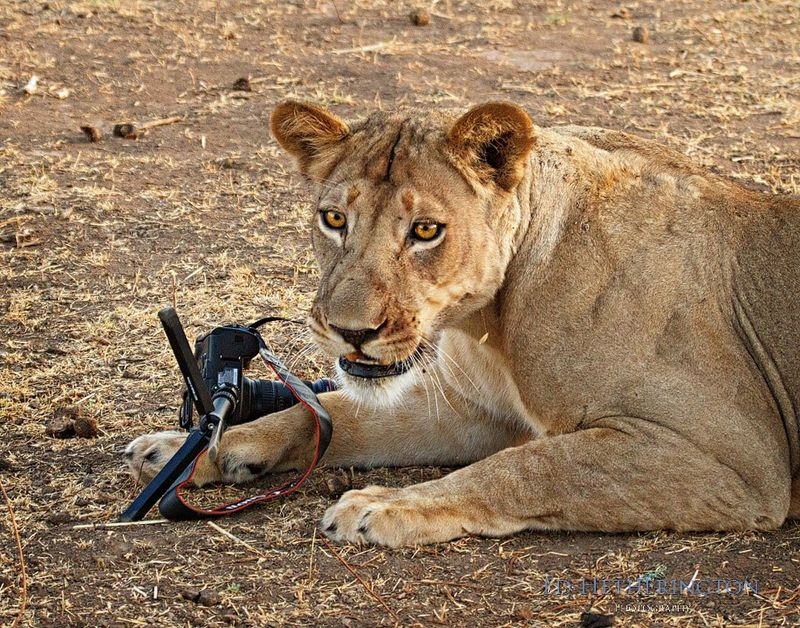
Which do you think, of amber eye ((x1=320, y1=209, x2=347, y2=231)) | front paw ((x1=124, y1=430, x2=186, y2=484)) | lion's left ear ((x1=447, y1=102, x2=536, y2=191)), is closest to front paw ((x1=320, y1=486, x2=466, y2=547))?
front paw ((x1=124, y1=430, x2=186, y2=484))

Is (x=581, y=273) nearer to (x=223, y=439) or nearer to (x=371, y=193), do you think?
(x=371, y=193)

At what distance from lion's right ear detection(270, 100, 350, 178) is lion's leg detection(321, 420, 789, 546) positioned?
1.07 m

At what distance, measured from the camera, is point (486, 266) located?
3.69 metres

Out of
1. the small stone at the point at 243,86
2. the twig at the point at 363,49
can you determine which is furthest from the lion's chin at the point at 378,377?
the twig at the point at 363,49

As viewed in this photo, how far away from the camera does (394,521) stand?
3.50 m

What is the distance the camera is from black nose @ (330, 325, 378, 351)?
3445 mm

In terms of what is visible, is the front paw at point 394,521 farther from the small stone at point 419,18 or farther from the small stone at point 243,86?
the small stone at point 419,18

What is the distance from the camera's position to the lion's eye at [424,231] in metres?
3.57

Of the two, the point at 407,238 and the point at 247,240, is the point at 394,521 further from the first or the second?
the point at 247,240

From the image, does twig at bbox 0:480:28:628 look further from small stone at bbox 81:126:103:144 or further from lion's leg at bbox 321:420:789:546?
small stone at bbox 81:126:103:144

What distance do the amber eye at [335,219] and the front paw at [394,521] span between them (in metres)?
0.77

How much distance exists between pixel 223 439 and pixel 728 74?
18.8 ft

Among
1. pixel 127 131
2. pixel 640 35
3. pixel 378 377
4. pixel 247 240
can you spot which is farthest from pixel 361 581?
pixel 640 35

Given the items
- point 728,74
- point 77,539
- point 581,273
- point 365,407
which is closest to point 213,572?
point 77,539
